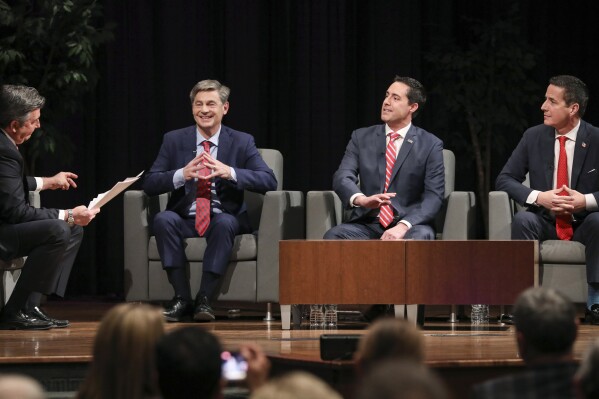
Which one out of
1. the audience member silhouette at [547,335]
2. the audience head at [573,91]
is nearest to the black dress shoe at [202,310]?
the audience head at [573,91]

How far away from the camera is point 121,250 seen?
745 cm

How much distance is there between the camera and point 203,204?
5.74 meters

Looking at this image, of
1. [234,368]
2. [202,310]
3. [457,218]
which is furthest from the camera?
[457,218]

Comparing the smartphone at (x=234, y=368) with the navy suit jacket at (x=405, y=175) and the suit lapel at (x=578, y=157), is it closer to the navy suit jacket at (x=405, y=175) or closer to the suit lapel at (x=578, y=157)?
the navy suit jacket at (x=405, y=175)

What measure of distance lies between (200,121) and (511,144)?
2.89 m

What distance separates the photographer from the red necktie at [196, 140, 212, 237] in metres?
5.72

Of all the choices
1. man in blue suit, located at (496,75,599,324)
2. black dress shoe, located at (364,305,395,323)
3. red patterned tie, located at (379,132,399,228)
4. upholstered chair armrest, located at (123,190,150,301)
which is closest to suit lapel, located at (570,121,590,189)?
man in blue suit, located at (496,75,599,324)

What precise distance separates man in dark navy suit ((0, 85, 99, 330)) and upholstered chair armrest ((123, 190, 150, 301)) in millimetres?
521

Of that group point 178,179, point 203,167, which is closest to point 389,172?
point 203,167

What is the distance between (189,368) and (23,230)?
123 inches

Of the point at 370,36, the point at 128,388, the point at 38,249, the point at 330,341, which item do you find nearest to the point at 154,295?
the point at 38,249

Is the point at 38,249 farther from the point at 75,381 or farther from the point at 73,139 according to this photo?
the point at 73,139

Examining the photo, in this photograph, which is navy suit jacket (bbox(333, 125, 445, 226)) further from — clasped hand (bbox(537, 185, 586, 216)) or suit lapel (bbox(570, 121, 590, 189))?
suit lapel (bbox(570, 121, 590, 189))

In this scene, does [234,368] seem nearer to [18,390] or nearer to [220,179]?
[18,390]
